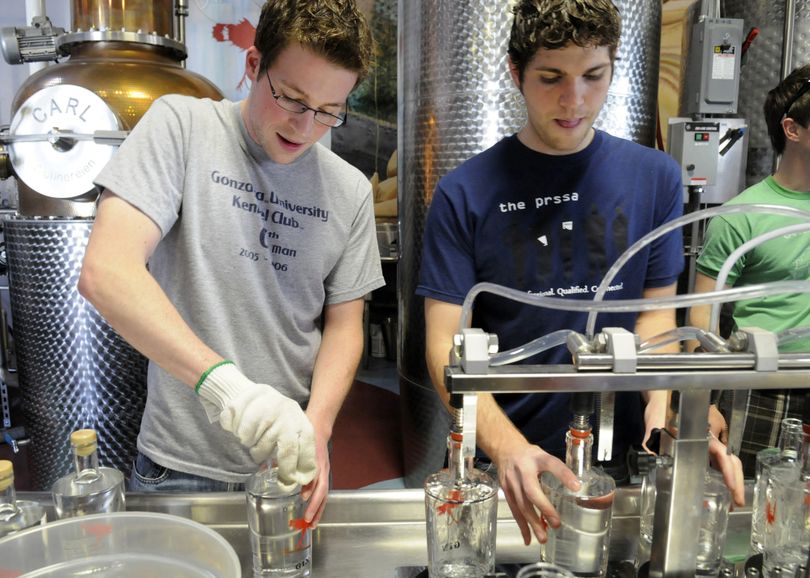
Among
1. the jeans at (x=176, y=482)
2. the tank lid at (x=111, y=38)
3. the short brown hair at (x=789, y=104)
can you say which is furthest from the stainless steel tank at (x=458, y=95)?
the jeans at (x=176, y=482)

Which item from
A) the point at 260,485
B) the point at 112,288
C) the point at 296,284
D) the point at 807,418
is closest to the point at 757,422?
the point at 807,418

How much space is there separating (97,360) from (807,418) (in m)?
2.30

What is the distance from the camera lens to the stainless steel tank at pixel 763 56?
2.83 meters

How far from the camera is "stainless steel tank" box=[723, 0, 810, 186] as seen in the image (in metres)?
2.83

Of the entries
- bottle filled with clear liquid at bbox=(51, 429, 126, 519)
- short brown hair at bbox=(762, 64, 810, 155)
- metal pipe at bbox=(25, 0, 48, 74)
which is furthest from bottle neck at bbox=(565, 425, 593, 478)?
metal pipe at bbox=(25, 0, 48, 74)

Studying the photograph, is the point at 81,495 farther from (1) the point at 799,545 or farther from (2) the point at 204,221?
(1) the point at 799,545

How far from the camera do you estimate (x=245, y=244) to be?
1.25 meters

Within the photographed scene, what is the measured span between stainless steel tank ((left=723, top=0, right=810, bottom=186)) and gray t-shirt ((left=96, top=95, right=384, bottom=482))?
252 cm

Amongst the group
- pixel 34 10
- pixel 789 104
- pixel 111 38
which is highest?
pixel 34 10

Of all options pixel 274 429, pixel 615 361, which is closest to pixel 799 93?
pixel 615 361

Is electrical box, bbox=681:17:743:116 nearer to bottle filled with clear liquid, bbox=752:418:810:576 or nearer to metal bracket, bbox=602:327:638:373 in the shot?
bottle filled with clear liquid, bbox=752:418:810:576

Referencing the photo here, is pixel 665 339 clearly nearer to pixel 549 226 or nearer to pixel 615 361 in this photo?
pixel 615 361

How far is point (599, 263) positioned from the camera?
1.26 meters

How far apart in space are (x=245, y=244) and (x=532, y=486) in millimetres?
745
